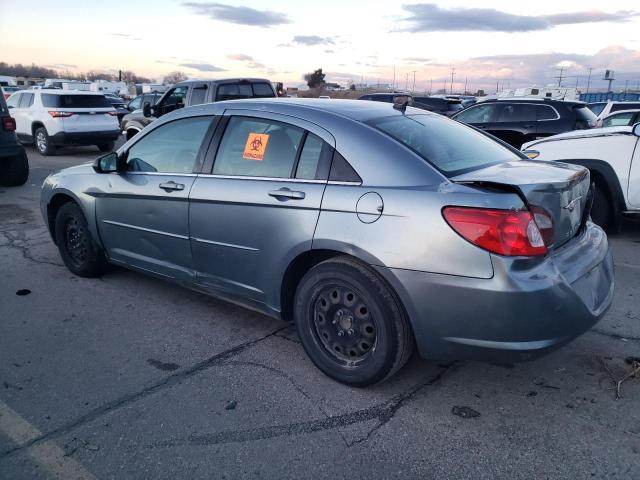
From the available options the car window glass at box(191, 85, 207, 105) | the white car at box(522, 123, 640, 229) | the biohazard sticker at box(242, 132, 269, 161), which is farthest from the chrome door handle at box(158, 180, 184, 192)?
the car window glass at box(191, 85, 207, 105)

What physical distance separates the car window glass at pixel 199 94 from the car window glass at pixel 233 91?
336 millimetres

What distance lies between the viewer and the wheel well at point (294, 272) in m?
3.19

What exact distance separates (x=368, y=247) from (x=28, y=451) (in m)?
1.98

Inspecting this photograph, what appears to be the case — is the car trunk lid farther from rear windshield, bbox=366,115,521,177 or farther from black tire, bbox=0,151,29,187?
black tire, bbox=0,151,29,187

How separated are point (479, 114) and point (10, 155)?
9234mm

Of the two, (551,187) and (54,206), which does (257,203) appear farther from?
(54,206)

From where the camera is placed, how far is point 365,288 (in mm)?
2908

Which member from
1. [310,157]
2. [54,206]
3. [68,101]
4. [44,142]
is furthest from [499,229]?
[44,142]

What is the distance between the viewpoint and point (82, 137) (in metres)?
14.6

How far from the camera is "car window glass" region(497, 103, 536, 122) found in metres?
10.5

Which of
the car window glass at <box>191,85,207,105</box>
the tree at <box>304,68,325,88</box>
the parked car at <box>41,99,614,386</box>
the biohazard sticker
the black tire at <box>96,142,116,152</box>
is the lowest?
the black tire at <box>96,142,116,152</box>

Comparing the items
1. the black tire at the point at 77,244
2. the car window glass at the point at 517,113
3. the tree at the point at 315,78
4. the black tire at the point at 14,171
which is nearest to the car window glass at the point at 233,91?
the black tire at the point at 14,171

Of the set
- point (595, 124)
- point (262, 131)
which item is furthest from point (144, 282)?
point (595, 124)

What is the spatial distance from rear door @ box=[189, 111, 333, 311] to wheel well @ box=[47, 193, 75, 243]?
6.53 feet
